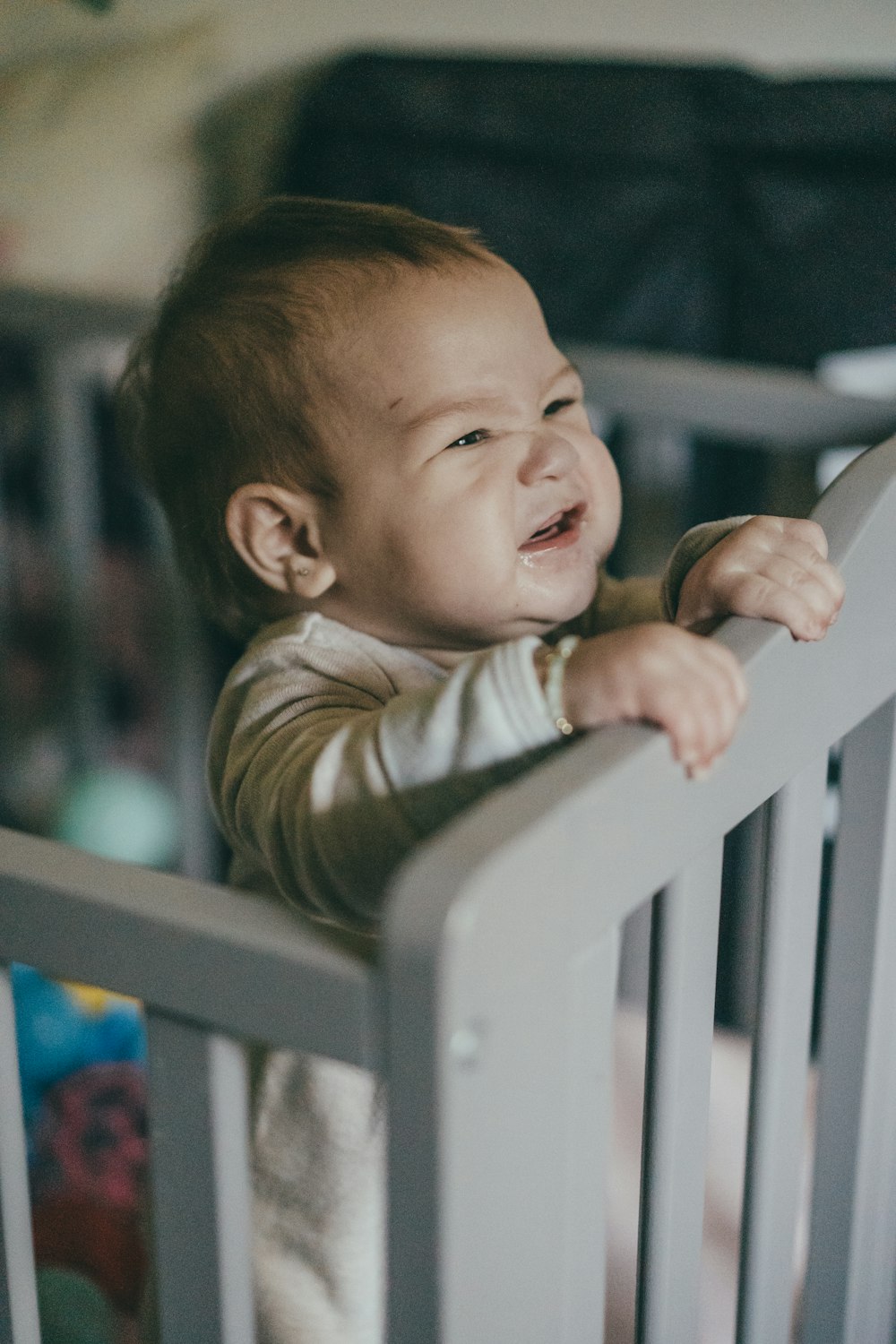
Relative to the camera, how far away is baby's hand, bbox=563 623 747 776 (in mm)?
466

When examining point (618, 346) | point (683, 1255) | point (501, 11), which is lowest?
point (683, 1255)

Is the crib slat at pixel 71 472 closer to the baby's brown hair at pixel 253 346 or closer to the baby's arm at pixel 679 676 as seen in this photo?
the baby's brown hair at pixel 253 346

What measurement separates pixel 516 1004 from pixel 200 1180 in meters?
0.14

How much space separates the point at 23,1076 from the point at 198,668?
450mm

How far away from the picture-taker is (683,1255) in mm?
569

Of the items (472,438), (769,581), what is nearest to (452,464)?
(472,438)

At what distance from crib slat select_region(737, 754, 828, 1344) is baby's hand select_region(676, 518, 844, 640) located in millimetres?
76

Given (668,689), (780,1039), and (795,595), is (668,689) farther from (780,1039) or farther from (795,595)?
(780,1039)

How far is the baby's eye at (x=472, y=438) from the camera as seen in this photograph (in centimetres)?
67

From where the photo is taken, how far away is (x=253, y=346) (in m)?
0.68

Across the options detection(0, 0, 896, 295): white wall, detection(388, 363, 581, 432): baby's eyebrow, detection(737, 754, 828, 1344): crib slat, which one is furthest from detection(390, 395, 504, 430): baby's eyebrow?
detection(0, 0, 896, 295): white wall

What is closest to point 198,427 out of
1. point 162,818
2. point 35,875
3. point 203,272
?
point 203,272

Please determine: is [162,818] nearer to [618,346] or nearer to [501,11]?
[618,346]

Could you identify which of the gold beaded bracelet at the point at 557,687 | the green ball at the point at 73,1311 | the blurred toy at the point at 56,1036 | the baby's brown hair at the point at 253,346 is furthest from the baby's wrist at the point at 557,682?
the blurred toy at the point at 56,1036
